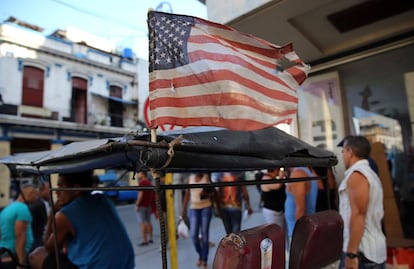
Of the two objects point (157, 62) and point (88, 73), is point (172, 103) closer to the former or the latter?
point (157, 62)

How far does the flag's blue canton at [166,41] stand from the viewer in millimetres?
1644

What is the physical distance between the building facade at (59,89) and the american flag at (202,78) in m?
17.7

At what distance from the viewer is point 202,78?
1.73 m

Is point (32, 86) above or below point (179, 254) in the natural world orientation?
above

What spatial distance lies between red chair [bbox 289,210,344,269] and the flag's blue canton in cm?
151

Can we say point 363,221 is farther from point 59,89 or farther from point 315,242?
point 59,89

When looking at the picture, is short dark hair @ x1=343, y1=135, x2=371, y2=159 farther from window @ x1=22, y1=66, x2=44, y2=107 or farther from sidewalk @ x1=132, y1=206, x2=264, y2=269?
window @ x1=22, y1=66, x2=44, y2=107

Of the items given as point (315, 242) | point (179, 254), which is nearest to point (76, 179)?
point (315, 242)

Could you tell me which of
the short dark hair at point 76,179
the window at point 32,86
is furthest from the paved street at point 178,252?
the window at point 32,86

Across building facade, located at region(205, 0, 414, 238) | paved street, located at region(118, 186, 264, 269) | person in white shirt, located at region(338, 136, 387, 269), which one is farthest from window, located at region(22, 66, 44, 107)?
person in white shirt, located at region(338, 136, 387, 269)

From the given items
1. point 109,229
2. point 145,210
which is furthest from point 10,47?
point 109,229

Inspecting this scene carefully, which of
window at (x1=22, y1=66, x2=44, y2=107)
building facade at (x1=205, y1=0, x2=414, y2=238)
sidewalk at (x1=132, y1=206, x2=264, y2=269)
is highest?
window at (x1=22, y1=66, x2=44, y2=107)

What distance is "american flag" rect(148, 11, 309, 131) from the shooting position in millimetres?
1637

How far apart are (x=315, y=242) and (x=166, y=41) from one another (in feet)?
5.73
